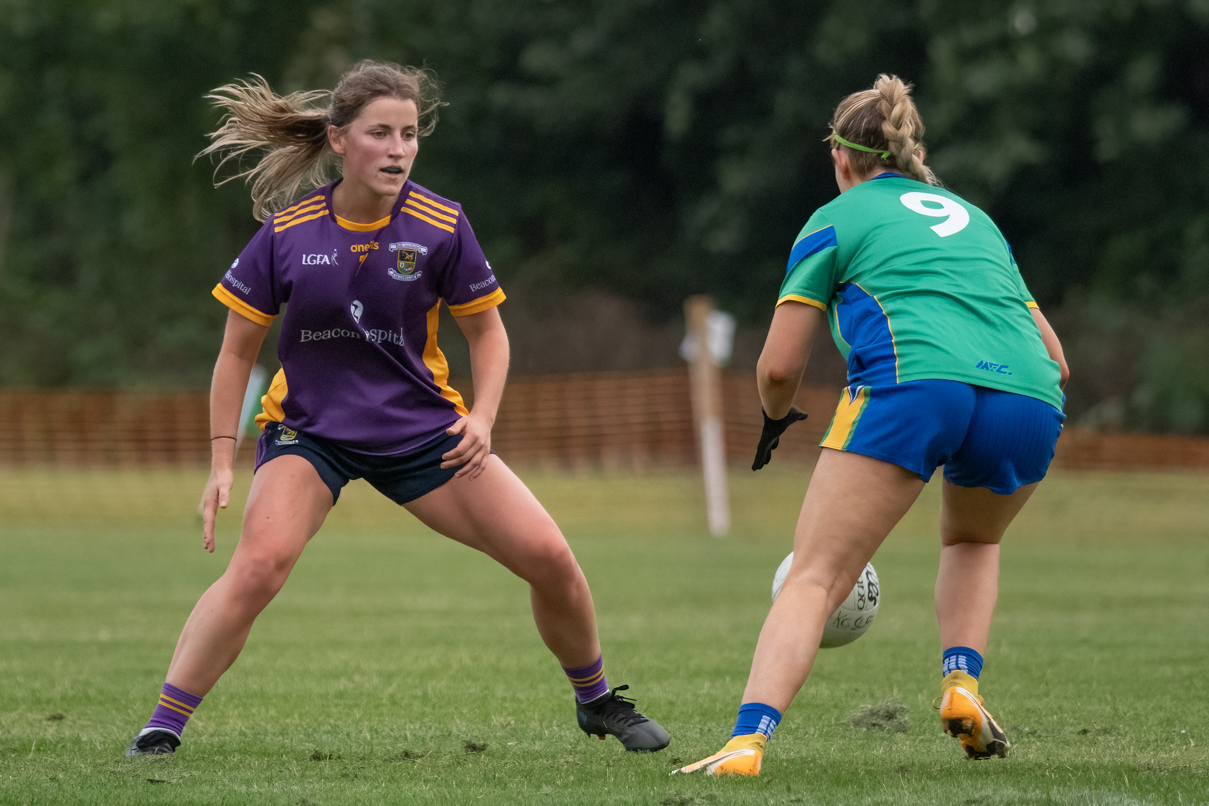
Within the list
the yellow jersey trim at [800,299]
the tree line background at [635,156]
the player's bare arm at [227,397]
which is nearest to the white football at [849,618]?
the yellow jersey trim at [800,299]

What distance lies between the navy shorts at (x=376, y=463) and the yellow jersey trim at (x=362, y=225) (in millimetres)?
660

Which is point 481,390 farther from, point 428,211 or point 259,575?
point 259,575

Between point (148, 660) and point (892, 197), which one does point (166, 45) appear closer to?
point (148, 660)

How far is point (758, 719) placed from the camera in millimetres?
4121

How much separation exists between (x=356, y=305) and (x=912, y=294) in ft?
5.52

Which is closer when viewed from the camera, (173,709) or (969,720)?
(969,720)

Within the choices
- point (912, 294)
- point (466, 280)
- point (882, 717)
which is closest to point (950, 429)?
point (912, 294)

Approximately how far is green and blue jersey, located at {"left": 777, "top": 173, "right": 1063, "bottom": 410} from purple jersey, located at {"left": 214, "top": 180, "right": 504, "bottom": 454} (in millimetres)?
1141

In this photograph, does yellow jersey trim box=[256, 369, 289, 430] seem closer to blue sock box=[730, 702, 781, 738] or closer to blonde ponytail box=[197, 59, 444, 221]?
blonde ponytail box=[197, 59, 444, 221]

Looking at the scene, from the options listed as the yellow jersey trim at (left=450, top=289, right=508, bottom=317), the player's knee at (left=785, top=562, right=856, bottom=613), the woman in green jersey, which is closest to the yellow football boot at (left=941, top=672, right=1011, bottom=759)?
the woman in green jersey

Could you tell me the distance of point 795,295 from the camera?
13.9 ft

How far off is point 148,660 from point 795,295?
189 inches

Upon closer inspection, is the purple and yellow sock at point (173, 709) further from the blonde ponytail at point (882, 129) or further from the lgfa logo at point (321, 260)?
the blonde ponytail at point (882, 129)

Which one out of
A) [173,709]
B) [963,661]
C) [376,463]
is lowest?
[173,709]
